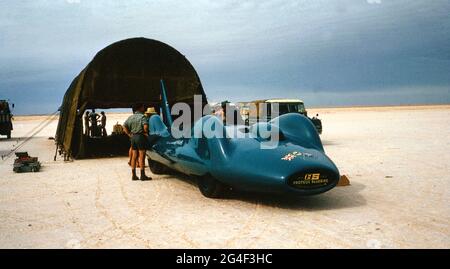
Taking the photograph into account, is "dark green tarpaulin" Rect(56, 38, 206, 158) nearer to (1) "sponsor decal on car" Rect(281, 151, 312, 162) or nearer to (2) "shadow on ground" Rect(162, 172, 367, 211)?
(2) "shadow on ground" Rect(162, 172, 367, 211)

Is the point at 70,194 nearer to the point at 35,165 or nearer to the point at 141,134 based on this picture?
the point at 141,134

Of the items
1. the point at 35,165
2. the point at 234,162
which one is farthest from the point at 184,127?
the point at 35,165

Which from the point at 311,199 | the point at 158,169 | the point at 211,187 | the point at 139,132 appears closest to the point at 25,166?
the point at 158,169

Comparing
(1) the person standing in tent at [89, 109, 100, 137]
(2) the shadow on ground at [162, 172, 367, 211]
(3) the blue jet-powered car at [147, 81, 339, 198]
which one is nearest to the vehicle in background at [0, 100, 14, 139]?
(1) the person standing in tent at [89, 109, 100, 137]

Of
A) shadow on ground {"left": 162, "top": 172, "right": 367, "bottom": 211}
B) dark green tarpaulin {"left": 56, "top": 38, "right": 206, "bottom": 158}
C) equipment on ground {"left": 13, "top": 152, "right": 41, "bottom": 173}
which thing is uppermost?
dark green tarpaulin {"left": 56, "top": 38, "right": 206, "bottom": 158}

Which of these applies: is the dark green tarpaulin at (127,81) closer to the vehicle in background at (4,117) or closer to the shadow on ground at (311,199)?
the shadow on ground at (311,199)

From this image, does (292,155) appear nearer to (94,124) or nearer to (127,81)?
(127,81)

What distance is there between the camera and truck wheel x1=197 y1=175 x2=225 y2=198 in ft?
22.9

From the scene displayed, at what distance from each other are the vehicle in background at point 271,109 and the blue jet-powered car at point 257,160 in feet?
31.5

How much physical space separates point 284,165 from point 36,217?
3894 millimetres

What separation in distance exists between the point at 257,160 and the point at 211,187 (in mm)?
1267

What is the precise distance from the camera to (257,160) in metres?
6.18
